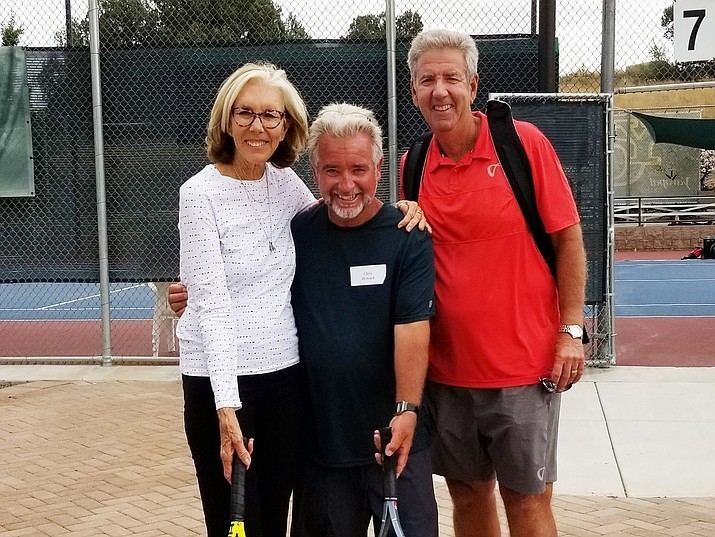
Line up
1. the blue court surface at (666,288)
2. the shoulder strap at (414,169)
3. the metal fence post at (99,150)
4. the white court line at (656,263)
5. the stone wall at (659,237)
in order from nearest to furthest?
the shoulder strap at (414,169), the metal fence post at (99,150), the blue court surface at (666,288), the white court line at (656,263), the stone wall at (659,237)

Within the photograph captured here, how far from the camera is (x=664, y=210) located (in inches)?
861

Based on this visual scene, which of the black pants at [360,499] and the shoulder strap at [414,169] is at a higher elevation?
the shoulder strap at [414,169]

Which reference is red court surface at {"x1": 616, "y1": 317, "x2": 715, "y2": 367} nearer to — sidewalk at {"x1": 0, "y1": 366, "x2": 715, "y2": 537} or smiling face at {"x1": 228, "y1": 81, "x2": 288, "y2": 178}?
sidewalk at {"x1": 0, "y1": 366, "x2": 715, "y2": 537}

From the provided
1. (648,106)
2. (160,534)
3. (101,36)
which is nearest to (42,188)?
(101,36)

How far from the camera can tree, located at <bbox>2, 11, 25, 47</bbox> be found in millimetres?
8414

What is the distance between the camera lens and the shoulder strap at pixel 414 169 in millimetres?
3395

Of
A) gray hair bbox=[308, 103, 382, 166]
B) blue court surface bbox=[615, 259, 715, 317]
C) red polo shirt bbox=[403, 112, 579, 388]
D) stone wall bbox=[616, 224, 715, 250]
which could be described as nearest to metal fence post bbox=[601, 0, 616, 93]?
red polo shirt bbox=[403, 112, 579, 388]

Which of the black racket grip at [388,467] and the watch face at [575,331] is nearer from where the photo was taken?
the black racket grip at [388,467]

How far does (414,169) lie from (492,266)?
0.48 meters

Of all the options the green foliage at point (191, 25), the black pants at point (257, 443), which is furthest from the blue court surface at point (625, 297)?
the black pants at point (257, 443)

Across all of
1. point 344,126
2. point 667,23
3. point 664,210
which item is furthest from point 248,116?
point 664,210

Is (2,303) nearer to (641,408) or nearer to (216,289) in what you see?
(641,408)

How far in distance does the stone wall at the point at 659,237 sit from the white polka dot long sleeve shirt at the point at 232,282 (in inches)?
771

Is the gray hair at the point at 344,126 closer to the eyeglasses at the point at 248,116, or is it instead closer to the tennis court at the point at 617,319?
the eyeglasses at the point at 248,116
